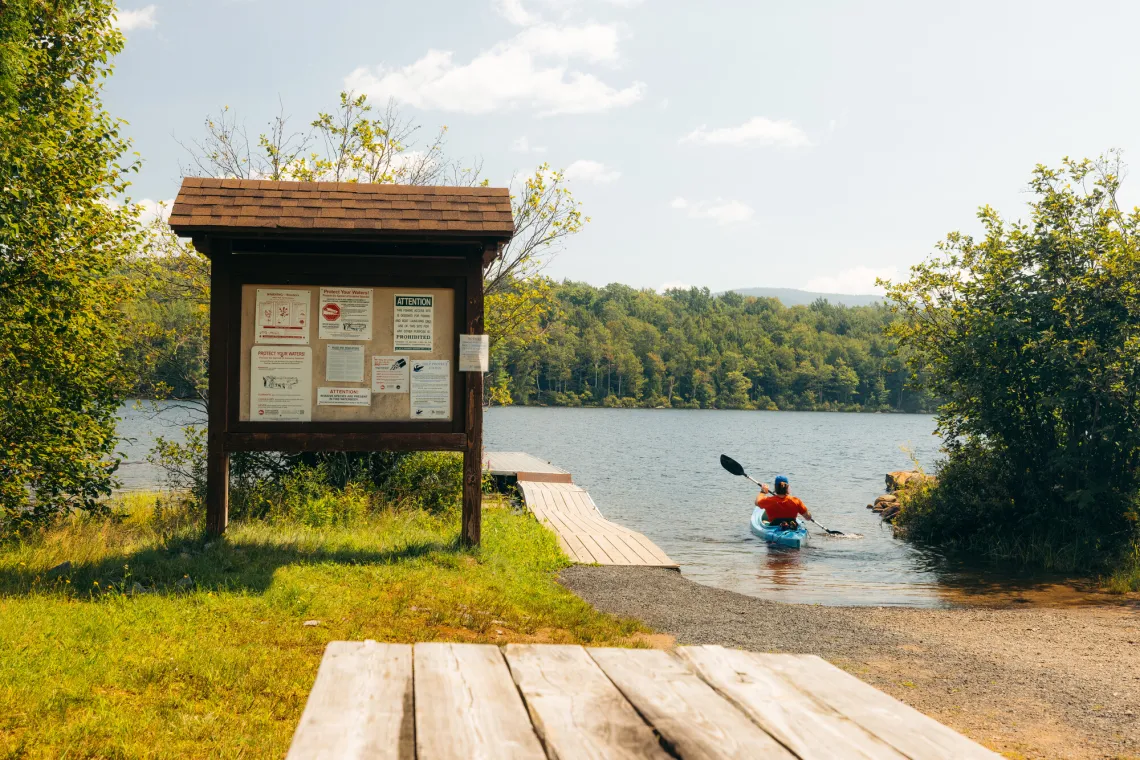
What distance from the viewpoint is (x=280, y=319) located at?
30.5 ft

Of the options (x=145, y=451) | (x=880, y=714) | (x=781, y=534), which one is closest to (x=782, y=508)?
(x=781, y=534)

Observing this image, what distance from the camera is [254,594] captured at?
725cm

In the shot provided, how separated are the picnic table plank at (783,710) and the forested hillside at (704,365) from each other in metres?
107

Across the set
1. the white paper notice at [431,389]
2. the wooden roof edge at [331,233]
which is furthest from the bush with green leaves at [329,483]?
the wooden roof edge at [331,233]

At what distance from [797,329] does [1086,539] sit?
139 m

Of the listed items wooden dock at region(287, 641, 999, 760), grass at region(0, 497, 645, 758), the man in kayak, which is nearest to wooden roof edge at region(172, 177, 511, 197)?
grass at region(0, 497, 645, 758)

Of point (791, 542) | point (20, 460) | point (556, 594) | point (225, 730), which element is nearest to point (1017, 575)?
point (791, 542)

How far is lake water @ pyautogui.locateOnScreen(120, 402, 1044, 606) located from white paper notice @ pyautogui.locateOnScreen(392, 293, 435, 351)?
523cm

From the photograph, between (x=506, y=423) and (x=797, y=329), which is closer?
(x=506, y=423)

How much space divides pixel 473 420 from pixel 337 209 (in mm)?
2603

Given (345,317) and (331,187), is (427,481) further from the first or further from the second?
(331,187)

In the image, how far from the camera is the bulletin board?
9250mm

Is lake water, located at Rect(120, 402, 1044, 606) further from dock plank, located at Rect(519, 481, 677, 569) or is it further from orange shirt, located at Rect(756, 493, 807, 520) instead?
dock plank, located at Rect(519, 481, 677, 569)

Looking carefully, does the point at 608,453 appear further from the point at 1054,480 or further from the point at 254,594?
the point at 254,594
